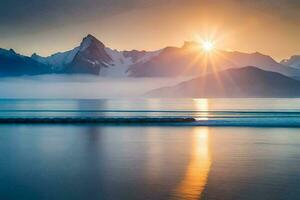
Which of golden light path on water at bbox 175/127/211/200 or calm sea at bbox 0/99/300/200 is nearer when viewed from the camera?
golden light path on water at bbox 175/127/211/200

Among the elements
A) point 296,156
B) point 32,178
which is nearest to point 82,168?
point 32,178

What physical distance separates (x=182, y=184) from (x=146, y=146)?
11.1 metres

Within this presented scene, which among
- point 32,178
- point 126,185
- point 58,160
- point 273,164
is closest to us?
point 126,185

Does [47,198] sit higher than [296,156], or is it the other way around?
[296,156]

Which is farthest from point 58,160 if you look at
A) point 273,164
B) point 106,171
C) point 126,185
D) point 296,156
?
point 296,156

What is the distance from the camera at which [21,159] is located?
1872 centimetres

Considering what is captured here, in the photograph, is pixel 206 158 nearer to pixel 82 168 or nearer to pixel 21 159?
pixel 82 168

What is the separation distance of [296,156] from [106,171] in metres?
9.34

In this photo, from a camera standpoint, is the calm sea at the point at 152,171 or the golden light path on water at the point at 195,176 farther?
the calm sea at the point at 152,171

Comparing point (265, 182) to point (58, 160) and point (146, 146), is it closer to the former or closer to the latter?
point (58, 160)

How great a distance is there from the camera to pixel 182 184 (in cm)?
1266

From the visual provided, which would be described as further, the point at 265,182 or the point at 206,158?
the point at 206,158

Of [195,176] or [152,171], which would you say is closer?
[195,176]

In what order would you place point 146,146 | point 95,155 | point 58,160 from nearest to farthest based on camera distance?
point 58,160, point 95,155, point 146,146
